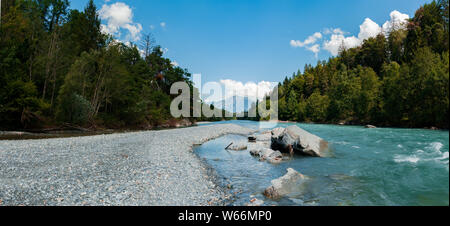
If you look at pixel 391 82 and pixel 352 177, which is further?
pixel 391 82

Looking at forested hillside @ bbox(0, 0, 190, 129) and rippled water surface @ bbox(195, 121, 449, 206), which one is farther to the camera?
forested hillside @ bbox(0, 0, 190, 129)

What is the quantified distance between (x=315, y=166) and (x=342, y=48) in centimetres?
9268

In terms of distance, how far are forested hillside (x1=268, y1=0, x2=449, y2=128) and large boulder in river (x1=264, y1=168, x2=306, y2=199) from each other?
11.4 feet

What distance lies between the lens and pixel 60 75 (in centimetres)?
2345

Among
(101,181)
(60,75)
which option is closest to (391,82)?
(101,181)

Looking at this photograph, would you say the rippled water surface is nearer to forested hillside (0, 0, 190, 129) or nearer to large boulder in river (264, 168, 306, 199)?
large boulder in river (264, 168, 306, 199)

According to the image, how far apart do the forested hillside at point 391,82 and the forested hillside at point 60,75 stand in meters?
25.4

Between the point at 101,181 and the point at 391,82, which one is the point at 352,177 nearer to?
the point at 101,181

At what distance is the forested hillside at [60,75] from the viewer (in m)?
19.0

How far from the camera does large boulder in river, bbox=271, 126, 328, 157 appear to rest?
11312 millimetres

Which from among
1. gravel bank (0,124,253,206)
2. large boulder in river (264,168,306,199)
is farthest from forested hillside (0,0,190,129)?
large boulder in river (264,168,306,199)

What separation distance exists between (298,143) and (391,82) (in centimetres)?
1347

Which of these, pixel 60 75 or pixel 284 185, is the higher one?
pixel 60 75
